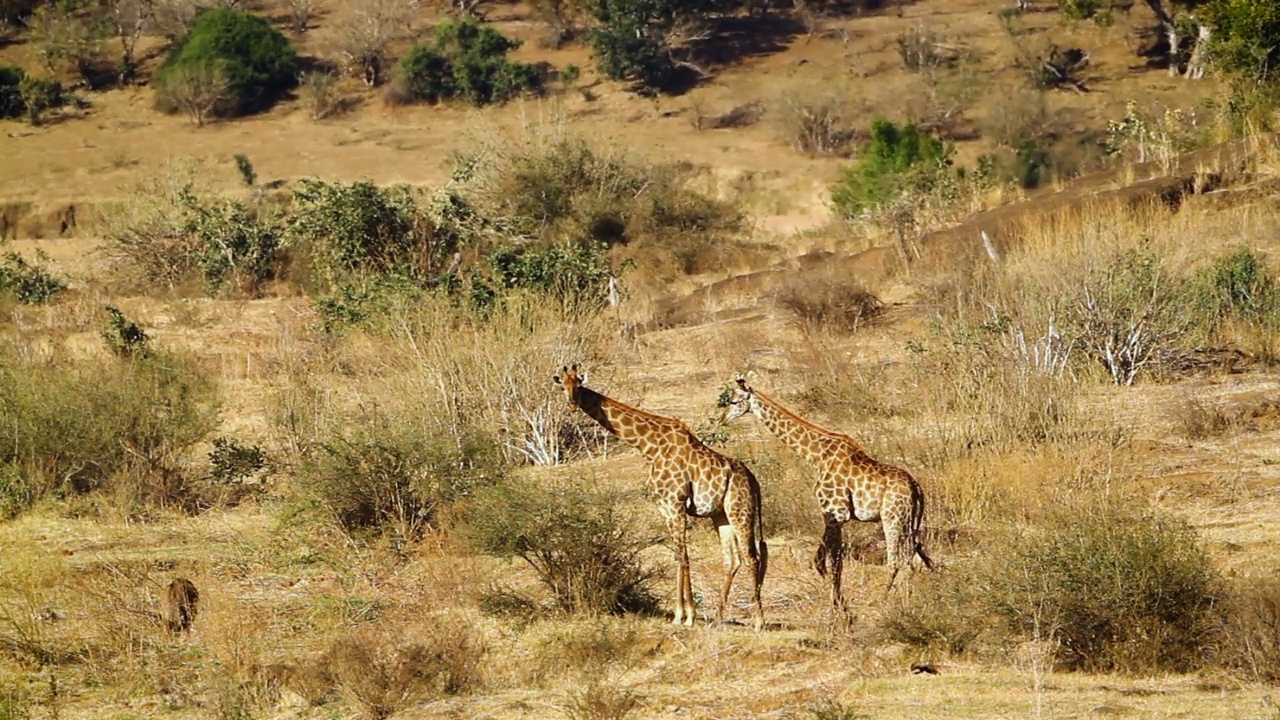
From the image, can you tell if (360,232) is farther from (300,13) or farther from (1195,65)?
(300,13)

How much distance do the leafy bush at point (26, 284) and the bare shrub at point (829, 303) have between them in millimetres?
13416

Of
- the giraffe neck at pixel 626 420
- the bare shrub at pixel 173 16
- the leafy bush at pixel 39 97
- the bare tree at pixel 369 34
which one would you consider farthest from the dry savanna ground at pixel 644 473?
the bare shrub at pixel 173 16

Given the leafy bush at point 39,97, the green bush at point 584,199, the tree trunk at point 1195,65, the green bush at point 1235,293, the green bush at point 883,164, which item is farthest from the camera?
the leafy bush at point 39,97

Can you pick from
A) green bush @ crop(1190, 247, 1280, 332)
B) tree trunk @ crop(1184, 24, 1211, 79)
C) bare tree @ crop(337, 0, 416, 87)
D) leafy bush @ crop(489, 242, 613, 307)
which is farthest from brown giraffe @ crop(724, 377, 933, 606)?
bare tree @ crop(337, 0, 416, 87)

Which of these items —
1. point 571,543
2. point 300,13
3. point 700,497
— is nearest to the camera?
point 700,497

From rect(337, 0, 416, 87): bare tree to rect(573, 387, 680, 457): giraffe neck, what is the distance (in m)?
51.3

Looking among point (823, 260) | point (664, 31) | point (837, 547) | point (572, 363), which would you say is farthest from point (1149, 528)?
point (664, 31)

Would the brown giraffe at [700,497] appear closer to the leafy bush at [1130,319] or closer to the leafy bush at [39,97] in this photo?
the leafy bush at [1130,319]

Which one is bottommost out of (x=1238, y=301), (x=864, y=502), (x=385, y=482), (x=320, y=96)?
(x=320, y=96)

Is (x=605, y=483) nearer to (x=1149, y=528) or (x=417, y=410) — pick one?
(x=417, y=410)

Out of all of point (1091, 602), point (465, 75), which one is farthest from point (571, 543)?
point (465, 75)

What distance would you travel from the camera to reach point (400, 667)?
11.3m

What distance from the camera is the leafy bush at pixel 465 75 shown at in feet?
195

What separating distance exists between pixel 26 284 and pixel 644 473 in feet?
57.3
